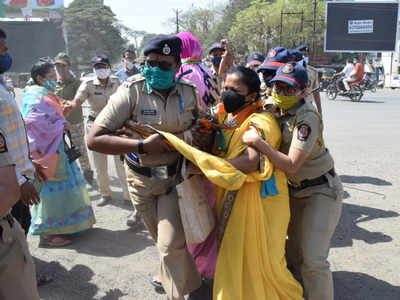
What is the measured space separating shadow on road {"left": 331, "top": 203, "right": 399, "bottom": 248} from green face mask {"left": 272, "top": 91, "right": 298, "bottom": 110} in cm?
197

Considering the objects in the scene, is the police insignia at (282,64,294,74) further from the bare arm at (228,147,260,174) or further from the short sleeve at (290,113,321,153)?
the bare arm at (228,147,260,174)

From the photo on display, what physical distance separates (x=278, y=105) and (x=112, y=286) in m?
2.11

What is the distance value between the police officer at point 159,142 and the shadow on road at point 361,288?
1.30 metres

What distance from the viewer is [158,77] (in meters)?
2.62

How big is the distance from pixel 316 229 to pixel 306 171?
416 millimetres

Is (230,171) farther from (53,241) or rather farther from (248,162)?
(53,241)

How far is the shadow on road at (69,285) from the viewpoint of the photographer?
3209mm

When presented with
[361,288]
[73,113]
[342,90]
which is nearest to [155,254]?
[361,288]

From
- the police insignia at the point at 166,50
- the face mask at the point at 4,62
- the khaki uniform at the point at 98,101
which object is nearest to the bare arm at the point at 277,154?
the police insignia at the point at 166,50

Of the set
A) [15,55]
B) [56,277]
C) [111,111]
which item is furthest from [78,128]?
[15,55]

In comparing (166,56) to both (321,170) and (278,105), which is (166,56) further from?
(321,170)

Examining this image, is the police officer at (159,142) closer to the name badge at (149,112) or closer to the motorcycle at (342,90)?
the name badge at (149,112)

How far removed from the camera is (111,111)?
2633 millimetres

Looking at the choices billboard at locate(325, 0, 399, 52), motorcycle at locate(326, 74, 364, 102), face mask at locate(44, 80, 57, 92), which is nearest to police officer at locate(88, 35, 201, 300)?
face mask at locate(44, 80, 57, 92)
